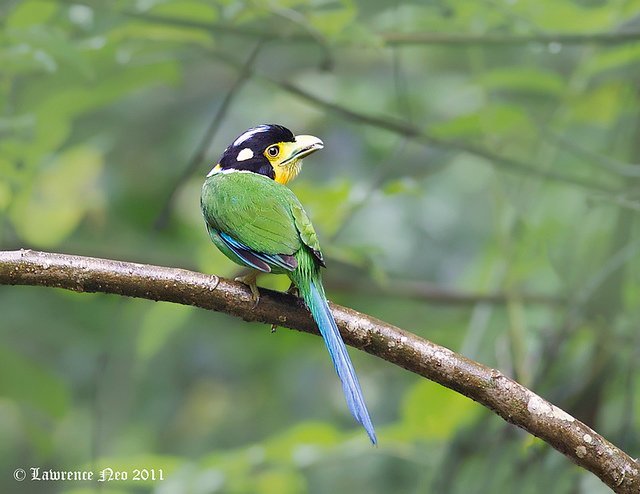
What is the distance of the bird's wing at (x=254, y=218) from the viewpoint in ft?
6.09

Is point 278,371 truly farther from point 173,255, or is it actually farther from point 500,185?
point 500,185

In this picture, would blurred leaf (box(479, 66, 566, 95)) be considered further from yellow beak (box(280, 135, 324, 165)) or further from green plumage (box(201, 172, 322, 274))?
green plumage (box(201, 172, 322, 274))

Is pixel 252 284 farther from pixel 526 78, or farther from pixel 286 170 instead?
pixel 526 78

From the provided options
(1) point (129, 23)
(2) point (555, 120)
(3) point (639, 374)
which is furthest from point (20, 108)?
(3) point (639, 374)

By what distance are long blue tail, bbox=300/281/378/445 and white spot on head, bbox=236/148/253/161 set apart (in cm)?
68

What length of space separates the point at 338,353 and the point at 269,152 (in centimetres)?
81

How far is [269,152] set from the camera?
2277mm

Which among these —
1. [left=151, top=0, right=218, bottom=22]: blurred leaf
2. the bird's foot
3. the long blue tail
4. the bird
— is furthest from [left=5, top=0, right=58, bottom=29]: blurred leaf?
the long blue tail

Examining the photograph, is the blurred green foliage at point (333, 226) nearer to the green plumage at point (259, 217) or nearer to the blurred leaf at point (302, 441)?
the blurred leaf at point (302, 441)

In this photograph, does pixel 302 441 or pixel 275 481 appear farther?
pixel 275 481

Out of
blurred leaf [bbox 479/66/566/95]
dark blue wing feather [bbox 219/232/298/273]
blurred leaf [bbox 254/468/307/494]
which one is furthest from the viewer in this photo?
blurred leaf [bbox 479/66/566/95]

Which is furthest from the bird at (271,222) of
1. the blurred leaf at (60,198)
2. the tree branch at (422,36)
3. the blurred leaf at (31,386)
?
the blurred leaf at (60,198)

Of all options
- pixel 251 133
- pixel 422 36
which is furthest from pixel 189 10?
pixel 422 36

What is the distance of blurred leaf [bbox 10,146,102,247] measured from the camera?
3592 millimetres
